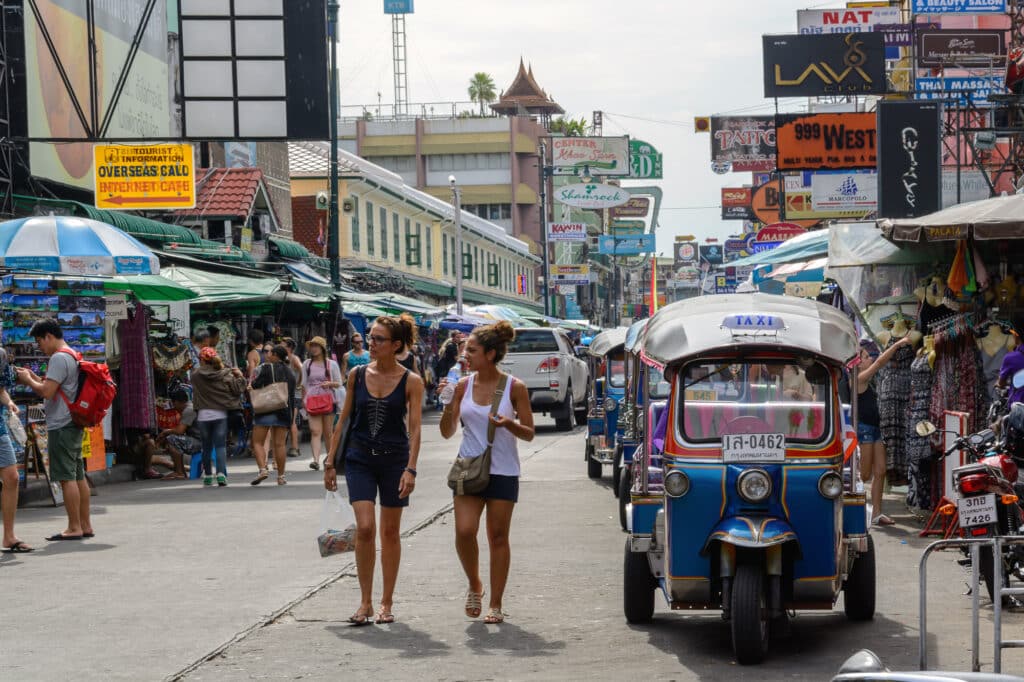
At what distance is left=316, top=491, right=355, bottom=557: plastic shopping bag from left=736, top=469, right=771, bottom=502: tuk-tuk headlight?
107 inches

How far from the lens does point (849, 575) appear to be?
8977mm

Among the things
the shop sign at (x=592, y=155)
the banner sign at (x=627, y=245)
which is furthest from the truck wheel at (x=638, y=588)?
the banner sign at (x=627, y=245)

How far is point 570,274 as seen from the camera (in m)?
81.6

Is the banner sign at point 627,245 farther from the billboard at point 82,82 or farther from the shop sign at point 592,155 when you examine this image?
the billboard at point 82,82

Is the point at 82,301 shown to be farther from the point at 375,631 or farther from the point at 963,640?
the point at 963,640

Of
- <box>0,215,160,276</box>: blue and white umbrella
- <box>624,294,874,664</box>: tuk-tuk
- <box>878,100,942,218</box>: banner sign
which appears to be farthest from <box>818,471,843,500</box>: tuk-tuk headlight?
<box>878,100,942,218</box>: banner sign

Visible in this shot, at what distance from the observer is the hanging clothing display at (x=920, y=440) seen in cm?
1355

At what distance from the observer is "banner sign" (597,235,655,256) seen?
87.1 metres

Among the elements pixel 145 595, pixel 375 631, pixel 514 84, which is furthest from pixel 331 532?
pixel 514 84

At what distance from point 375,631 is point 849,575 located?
9.08 ft

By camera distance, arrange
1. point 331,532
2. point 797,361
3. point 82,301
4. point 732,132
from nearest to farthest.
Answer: point 797,361 → point 331,532 → point 82,301 → point 732,132

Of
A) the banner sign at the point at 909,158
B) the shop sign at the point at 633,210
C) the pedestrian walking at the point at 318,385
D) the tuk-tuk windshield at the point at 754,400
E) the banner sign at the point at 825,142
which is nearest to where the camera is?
the tuk-tuk windshield at the point at 754,400

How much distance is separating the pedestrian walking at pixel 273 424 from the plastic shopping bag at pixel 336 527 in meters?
8.71

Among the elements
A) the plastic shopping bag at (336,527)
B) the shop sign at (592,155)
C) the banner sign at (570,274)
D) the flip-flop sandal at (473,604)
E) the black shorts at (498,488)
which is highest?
the shop sign at (592,155)
